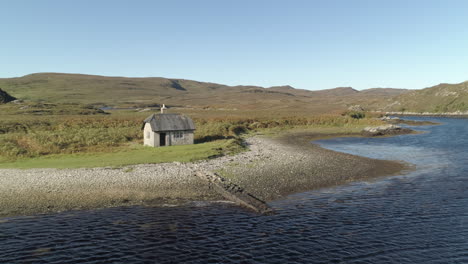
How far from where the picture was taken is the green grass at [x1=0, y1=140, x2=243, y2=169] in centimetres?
3089

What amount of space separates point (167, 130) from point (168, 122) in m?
1.33

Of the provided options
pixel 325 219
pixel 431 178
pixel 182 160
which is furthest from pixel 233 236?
pixel 431 178

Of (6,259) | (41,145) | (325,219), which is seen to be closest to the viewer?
(6,259)

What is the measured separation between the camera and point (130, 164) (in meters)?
31.2

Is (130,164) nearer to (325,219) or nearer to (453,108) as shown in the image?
(325,219)

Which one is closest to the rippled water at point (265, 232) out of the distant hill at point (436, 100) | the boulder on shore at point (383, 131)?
the boulder on shore at point (383, 131)

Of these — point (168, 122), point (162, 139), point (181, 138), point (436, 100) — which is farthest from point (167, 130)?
point (436, 100)

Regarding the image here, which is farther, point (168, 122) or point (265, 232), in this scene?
point (168, 122)

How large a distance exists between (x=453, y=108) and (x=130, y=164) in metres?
155

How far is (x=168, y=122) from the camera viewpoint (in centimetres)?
4262

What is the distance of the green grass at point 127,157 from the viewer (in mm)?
30891

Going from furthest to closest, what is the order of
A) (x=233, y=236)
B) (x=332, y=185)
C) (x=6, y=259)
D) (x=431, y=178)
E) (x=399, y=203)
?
(x=431, y=178) → (x=332, y=185) → (x=399, y=203) → (x=233, y=236) → (x=6, y=259)

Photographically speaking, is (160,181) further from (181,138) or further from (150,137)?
(181,138)

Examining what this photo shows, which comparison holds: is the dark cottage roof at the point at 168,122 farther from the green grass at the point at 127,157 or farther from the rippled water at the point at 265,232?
the rippled water at the point at 265,232
